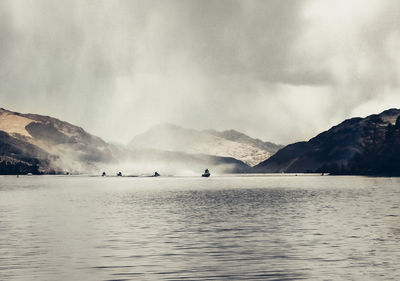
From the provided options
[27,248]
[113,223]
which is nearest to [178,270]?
[27,248]

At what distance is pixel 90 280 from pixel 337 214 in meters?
69.9

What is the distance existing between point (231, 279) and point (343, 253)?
1678 centimetres

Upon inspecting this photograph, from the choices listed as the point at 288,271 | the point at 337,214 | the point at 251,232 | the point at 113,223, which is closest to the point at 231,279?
the point at 288,271

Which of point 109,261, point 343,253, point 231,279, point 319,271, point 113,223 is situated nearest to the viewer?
point 231,279

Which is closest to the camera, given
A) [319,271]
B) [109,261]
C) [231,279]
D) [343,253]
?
[231,279]

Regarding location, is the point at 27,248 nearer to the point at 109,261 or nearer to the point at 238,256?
the point at 109,261

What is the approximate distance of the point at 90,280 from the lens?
1526 inches

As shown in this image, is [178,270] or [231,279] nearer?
[231,279]

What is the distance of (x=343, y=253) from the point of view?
51219mm

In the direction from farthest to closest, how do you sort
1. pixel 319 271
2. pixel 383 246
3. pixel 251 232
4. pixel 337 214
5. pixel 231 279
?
pixel 337 214 → pixel 251 232 → pixel 383 246 → pixel 319 271 → pixel 231 279

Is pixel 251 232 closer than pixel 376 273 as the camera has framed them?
No

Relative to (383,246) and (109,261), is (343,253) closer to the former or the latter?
(383,246)

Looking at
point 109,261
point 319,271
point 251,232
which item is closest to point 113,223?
point 251,232

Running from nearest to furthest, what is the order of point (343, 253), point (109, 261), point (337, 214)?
point (109, 261)
point (343, 253)
point (337, 214)
